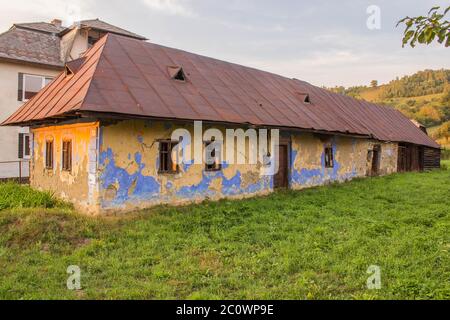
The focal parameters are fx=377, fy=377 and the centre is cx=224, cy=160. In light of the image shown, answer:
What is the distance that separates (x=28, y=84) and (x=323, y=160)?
15017mm

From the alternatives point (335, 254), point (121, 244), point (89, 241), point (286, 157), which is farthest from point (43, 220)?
point (286, 157)

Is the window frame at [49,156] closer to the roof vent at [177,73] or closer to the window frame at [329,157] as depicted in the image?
the roof vent at [177,73]

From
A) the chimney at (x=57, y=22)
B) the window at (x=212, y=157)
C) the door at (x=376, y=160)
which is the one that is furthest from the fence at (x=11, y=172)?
the door at (x=376, y=160)

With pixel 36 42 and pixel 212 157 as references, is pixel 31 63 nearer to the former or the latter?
pixel 36 42

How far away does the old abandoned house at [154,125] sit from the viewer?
9.24 metres

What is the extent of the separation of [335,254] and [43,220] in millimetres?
5888

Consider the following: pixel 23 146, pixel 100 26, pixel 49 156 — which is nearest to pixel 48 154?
pixel 49 156

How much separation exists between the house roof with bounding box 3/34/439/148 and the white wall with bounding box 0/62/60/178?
6496 mm

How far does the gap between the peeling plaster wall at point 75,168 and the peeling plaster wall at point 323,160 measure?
24.1 feet

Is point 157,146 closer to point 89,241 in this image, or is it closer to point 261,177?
point 89,241

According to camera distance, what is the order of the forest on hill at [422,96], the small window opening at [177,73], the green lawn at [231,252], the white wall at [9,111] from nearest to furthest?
the green lawn at [231,252], the small window opening at [177,73], the white wall at [9,111], the forest on hill at [422,96]

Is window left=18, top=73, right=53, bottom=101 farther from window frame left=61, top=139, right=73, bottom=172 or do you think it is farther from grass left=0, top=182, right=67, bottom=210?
window frame left=61, top=139, right=73, bottom=172

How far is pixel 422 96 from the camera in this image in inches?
2721

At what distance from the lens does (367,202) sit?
37.5ft
